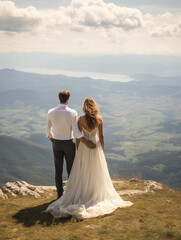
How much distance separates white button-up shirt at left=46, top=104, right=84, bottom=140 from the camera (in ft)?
26.8

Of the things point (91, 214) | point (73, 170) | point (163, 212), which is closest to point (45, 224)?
point (91, 214)

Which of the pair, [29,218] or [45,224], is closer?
[45,224]

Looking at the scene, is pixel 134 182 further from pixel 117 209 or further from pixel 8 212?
pixel 8 212

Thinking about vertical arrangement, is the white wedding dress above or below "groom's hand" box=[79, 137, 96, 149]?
below

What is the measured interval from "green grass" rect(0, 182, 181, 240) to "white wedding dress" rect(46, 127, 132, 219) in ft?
1.53

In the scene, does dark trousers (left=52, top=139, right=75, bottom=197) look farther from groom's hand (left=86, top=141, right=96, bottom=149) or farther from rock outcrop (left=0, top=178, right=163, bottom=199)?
rock outcrop (left=0, top=178, right=163, bottom=199)

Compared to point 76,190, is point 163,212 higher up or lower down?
lower down

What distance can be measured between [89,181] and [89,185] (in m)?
0.14

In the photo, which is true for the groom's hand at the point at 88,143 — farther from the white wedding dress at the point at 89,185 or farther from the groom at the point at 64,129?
the white wedding dress at the point at 89,185

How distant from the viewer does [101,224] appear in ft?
23.2

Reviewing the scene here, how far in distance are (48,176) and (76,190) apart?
19783 centimetres

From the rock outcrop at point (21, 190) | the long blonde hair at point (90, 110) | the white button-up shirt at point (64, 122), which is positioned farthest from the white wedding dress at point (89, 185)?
the rock outcrop at point (21, 190)

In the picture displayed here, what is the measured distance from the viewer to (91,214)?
7.71m

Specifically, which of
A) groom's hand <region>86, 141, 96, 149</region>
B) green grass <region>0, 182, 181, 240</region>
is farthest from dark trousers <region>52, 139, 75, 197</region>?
green grass <region>0, 182, 181, 240</region>
